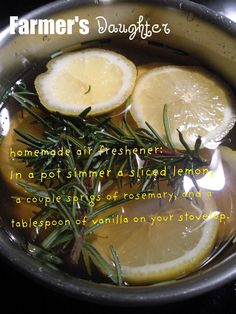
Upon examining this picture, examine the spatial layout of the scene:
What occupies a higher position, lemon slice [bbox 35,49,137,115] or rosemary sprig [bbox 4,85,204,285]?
lemon slice [bbox 35,49,137,115]

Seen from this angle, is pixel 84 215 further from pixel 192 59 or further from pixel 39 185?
pixel 192 59

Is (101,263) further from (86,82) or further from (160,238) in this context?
(86,82)

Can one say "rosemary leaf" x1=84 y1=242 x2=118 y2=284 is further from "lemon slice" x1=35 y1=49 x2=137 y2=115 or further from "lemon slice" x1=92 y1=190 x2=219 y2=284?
"lemon slice" x1=35 y1=49 x2=137 y2=115

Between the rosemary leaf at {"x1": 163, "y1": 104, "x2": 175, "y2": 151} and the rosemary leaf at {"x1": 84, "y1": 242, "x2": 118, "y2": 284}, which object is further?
the rosemary leaf at {"x1": 163, "y1": 104, "x2": 175, "y2": 151}

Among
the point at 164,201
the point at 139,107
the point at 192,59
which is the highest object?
the point at 192,59

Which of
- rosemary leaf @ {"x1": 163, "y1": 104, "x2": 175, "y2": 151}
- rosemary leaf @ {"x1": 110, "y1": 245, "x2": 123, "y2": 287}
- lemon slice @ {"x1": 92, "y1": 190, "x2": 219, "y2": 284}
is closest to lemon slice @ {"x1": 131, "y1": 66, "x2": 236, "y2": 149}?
rosemary leaf @ {"x1": 163, "y1": 104, "x2": 175, "y2": 151}

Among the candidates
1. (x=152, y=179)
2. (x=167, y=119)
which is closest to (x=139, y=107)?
(x=167, y=119)

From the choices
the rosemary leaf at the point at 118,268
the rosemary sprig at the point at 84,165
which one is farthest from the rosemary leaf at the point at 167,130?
the rosemary leaf at the point at 118,268

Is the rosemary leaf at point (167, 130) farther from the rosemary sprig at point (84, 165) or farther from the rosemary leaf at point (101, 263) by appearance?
the rosemary leaf at point (101, 263)
